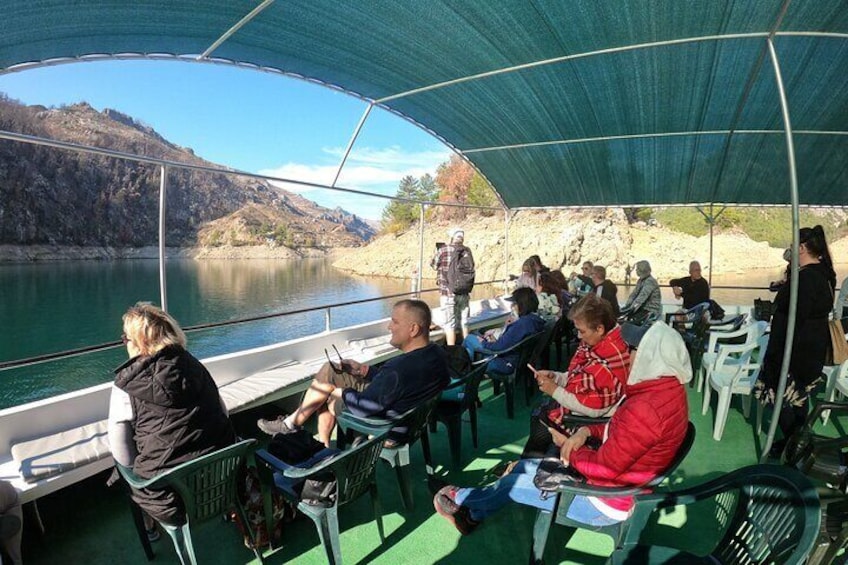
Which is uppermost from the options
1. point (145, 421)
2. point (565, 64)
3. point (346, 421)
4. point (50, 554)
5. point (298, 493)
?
point (565, 64)

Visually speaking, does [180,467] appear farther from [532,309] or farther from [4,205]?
[4,205]

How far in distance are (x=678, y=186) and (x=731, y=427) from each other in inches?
186

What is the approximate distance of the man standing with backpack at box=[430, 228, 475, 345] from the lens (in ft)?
16.6

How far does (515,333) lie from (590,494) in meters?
2.15

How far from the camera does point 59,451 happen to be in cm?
228

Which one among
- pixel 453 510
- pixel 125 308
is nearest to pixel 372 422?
pixel 453 510

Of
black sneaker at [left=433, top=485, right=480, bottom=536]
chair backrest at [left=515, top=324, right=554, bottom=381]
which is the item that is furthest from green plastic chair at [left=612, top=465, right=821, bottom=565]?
chair backrest at [left=515, top=324, right=554, bottom=381]

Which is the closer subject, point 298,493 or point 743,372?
point 298,493

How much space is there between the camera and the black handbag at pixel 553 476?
1.71m

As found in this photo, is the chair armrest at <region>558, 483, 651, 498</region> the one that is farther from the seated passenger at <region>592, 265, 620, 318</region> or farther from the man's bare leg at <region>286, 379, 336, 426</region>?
the seated passenger at <region>592, 265, 620, 318</region>

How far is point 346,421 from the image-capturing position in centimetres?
222

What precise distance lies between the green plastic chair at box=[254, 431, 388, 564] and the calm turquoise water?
609 inches

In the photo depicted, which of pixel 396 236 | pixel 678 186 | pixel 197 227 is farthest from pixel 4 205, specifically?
pixel 678 186

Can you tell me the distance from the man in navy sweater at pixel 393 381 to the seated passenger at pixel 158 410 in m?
0.67
